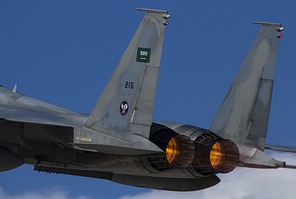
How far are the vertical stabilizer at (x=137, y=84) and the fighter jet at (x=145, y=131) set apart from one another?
2 cm

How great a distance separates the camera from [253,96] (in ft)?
84.5

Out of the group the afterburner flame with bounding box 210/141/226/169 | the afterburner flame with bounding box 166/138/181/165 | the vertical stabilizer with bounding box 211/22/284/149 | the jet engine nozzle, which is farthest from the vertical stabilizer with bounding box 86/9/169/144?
the vertical stabilizer with bounding box 211/22/284/149

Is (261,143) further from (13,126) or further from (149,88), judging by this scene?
(13,126)

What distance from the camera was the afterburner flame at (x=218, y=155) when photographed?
2477 cm

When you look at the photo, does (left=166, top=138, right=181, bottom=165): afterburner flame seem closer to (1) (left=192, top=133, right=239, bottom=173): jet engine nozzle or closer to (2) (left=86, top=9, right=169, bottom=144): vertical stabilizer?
(1) (left=192, top=133, right=239, bottom=173): jet engine nozzle

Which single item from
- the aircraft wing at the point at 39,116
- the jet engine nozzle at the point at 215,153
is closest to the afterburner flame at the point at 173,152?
the jet engine nozzle at the point at 215,153

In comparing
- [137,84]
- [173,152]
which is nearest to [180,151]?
[173,152]

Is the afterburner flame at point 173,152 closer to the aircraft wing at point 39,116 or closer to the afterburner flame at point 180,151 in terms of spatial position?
the afterburner flame at point 180,151

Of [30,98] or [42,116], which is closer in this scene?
[42,116]

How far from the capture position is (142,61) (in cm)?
2397

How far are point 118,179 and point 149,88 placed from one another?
12.4 feet

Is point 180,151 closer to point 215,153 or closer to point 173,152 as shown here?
point 173,152

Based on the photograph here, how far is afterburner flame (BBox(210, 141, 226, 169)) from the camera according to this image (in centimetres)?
2477

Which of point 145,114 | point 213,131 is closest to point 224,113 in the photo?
point 213,131
